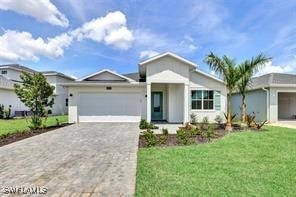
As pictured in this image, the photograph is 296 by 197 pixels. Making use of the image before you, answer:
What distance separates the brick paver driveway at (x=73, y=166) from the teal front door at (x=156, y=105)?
12474mm

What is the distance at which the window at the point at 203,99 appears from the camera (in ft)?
77.6

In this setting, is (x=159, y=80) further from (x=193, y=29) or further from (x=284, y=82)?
(x=284, y=82)

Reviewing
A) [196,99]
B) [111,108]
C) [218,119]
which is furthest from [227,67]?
[111,108]

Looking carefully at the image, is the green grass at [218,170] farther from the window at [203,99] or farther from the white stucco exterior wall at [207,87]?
the window at [203,99]

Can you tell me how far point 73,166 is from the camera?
836 centimetres

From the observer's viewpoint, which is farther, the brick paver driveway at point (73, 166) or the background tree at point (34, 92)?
the background tree at point (34, 92)

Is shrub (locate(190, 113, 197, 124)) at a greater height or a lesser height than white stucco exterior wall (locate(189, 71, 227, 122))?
lesser

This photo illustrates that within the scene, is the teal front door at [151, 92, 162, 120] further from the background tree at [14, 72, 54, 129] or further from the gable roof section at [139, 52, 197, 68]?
the background tree at [14, 72, 54, 129]

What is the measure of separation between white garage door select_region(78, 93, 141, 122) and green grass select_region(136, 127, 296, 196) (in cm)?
1201

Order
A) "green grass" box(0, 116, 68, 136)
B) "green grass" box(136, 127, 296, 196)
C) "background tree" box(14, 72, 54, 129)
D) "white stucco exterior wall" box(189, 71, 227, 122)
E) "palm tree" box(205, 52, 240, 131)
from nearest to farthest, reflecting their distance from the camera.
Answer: "green grass" box(136, 127, 296, 196) → "background tree" box(14, 72, 54, 129) → "green grass" box(0, 116, 68, 136) → "palm tree" box(205, 52, 240, 131) → "white stucco exterior wall" box(189, 71, 227, 122)

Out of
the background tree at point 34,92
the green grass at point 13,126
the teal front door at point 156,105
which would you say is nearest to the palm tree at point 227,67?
the teal front door at point 156,105

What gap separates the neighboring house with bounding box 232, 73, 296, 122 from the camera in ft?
81.1

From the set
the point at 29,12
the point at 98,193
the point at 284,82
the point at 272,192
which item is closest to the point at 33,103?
the point at 29,12

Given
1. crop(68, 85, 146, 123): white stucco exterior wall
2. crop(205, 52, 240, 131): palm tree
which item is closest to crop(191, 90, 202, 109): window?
crop(68, 85, 146, 123): white stucco exterior wall
